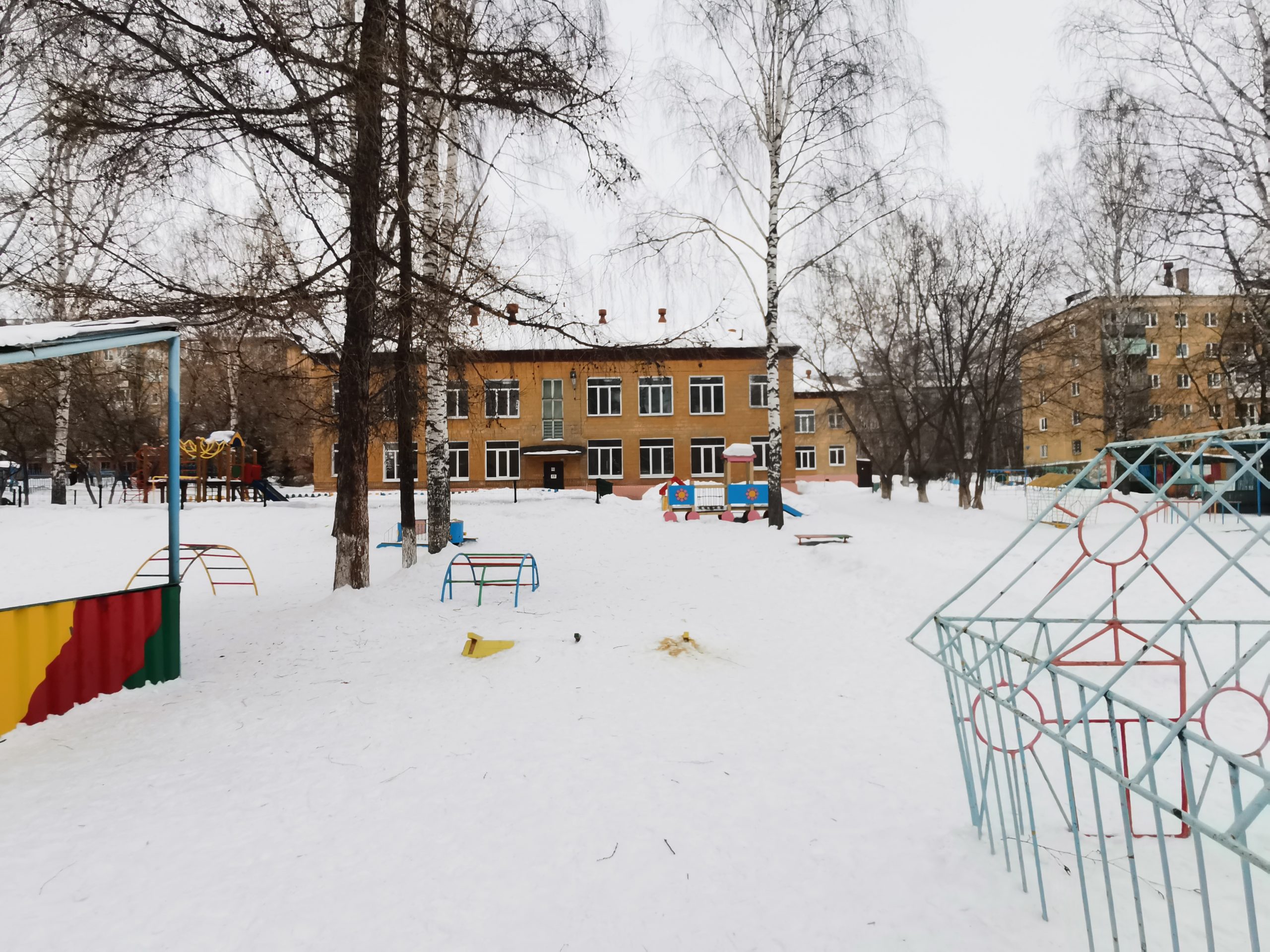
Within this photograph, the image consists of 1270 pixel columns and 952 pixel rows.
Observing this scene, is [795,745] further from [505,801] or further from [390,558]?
[390,558]

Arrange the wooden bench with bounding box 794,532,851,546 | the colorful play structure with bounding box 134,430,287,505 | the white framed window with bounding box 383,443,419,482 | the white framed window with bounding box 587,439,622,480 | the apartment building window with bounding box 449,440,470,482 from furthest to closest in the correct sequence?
the white framed window with bounding box 587,439,622,480
the apartment building window with bounding box 449,440,470,482
the white framed window with bounding box 383,443,419,482
the colorful play structure with bounding box 134,430,287,505
the wooden bench with bounding box 794,532,851,546

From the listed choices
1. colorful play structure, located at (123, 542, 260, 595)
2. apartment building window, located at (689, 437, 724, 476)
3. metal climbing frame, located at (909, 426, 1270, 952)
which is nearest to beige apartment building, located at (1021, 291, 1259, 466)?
apartment building window, located at (689, 437, 724, 476)

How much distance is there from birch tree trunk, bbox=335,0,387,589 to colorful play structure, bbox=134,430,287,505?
14718 millimetres

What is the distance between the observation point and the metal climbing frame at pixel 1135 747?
7.41 ft

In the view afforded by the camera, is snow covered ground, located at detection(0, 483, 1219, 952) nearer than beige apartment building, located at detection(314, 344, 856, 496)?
Yes

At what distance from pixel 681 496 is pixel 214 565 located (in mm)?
11472

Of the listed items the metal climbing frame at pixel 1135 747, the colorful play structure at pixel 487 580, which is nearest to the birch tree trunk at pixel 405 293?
the colorful play structure at pixel 487 580

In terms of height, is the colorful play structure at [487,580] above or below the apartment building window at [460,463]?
below

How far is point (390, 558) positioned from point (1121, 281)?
22857 millimetres

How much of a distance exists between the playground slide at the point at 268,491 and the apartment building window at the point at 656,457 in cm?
1448

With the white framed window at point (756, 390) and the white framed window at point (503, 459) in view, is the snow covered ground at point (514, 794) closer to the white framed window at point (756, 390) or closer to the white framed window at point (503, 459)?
the white framed window at point (503, 459)

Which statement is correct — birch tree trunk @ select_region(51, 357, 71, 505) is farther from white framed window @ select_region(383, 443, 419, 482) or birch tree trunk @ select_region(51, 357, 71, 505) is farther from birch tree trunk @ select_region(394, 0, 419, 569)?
birch tree trunk @ select_region(394, 0, 419, 569)

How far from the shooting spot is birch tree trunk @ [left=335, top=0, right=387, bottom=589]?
270 inches

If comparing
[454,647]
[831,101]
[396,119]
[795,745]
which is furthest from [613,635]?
[831,101]
